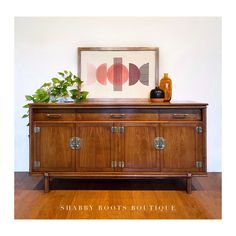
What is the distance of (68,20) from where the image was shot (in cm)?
293

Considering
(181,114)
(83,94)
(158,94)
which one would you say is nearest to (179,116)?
(181,114)

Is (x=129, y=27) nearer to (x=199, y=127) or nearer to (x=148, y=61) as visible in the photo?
(x=148, y=61)

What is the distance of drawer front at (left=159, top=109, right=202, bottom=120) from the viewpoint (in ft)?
7.89

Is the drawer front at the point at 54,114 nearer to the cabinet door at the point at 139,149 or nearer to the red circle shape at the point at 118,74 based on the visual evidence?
the cabinet door at the point at 139,149

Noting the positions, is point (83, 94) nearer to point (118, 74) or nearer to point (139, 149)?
point (118, 74)

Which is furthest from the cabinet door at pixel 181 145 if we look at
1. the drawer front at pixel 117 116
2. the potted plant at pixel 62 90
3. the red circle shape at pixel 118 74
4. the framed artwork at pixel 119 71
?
the potted plant at pixel 62 90

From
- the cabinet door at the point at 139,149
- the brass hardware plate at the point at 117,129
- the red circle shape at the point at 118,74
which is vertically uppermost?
the red circle shape at the point at 118,74

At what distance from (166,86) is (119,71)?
0.52 m

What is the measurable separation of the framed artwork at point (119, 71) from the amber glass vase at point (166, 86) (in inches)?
7.2

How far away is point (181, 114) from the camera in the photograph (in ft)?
7.89

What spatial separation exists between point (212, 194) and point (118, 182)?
33.5 inches

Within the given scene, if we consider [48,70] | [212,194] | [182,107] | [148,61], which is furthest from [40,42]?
[212,194]

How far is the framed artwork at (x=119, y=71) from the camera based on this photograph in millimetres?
2906

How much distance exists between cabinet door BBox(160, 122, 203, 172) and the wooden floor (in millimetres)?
279
